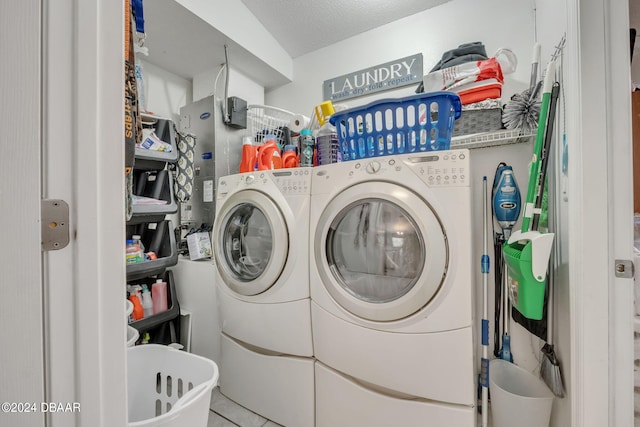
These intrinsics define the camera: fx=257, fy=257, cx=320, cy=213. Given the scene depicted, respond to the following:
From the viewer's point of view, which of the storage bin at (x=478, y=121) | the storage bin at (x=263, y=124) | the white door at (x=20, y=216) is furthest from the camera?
the storage bin at (x=263, y=124)

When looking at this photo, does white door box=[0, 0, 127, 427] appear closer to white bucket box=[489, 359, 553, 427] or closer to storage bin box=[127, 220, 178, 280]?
storage bin box=[127, 220, 178, 280]

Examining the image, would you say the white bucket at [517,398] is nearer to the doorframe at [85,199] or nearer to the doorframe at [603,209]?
the doorframe at [603,209]

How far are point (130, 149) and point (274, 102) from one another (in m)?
2.00

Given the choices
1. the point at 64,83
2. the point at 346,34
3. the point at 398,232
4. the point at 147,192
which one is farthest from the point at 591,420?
the point at 346,34

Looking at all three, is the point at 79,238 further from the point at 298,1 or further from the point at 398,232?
the point at 298,1

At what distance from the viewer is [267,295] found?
4.17ft

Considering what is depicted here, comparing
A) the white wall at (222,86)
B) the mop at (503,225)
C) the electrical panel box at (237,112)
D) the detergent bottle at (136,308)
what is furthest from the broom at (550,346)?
the detergent bottle at (136,308)

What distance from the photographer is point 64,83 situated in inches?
15.0

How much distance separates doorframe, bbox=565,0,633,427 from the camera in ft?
2.51

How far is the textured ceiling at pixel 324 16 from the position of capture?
5.68 feet

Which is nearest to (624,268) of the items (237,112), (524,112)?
(524,112)

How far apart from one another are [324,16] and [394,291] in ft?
6.28

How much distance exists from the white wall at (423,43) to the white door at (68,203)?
181cm

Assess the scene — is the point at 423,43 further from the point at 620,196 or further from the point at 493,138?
the point at 620,196
